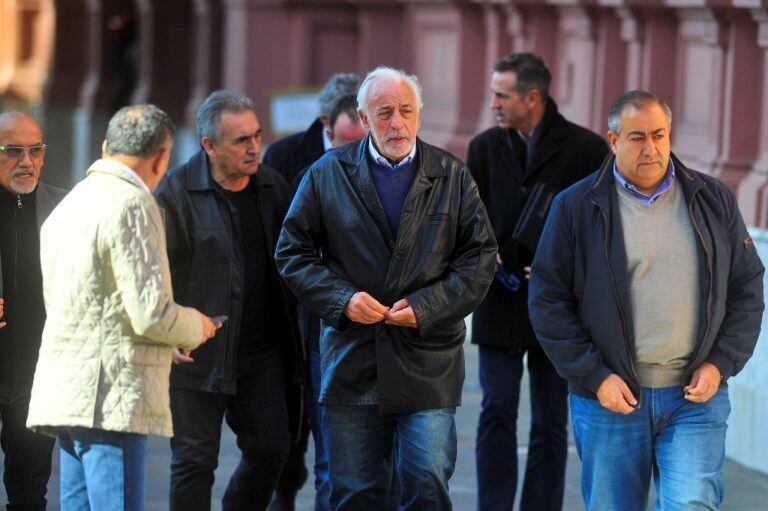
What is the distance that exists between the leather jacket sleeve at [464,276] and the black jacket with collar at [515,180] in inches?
47.0

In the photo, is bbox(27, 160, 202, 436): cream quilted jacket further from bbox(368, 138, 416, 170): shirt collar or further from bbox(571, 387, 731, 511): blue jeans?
bbox(571, 387, 731, 511): blue jeans

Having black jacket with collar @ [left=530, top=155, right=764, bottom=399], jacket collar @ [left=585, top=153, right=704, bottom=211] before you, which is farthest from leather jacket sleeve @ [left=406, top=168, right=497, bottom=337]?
jacket collar @ [left=585, top=153, right=704, bottom=211]

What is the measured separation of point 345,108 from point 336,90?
537 millimetres

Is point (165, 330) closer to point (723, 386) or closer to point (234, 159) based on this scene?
point (234, 159)

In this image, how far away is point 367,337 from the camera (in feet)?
19.6

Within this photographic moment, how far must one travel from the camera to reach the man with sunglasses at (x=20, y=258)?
21.1ft

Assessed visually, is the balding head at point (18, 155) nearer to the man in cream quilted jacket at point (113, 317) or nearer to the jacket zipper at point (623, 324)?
the man in cream quilted jacket at point (113, 317)

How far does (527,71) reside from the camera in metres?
7.36

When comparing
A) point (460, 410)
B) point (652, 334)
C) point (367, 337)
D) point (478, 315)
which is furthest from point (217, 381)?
point (460, 410)

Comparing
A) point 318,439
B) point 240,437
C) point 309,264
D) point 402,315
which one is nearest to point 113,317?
point 309,264

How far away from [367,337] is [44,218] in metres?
1.39

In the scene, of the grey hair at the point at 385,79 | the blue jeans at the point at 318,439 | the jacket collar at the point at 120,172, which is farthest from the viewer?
the blue jeans at the point at 318,439

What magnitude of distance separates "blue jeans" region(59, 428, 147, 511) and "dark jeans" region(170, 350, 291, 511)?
951mm

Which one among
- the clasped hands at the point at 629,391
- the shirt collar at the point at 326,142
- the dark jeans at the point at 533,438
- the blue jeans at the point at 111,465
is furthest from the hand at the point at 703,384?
the shirt collar at the point at 326,142
